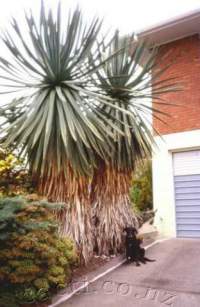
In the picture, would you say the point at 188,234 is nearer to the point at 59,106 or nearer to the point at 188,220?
the point at 188,220

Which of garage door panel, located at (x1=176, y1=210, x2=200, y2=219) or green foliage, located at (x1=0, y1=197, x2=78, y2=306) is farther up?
garage door panel, located at (x1=176, y1=210, x2=200, y2=219)

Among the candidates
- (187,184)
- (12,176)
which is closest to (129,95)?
(12,176)

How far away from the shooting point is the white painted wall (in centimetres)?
948

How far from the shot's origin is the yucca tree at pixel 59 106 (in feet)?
19.7

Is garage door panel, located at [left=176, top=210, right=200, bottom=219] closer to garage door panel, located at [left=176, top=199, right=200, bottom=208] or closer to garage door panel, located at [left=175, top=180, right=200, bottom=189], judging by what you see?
garage door panel, located at [left=176, top=199, right=200, bottom=208]

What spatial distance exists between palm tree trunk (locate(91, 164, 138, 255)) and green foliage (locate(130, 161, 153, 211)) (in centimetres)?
377

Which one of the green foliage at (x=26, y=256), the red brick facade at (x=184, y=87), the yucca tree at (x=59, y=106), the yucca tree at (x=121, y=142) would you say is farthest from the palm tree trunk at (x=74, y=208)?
the red brick facade at (x=184, y=87)

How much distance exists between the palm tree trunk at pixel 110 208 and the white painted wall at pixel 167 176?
2438 millimetres

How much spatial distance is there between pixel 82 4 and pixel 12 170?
12.4 ft

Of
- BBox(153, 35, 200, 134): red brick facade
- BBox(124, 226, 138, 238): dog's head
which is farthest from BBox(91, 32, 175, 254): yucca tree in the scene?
BBox(153, 35, 200, 134): red brick facade

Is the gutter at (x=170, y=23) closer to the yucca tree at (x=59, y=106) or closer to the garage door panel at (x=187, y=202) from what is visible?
the yucca tree at (x=59, y=106)

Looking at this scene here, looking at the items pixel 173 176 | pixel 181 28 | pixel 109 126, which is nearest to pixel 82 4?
pixel 109 126

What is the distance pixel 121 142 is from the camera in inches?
279

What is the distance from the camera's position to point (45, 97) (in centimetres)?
623
